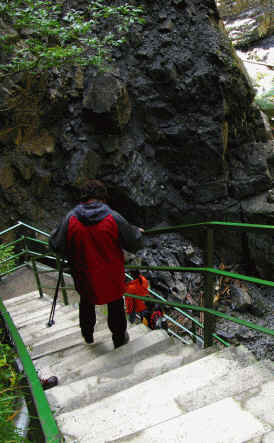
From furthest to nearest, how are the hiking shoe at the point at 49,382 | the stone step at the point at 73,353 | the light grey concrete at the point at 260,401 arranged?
the stone step at the point at 73,353
the hiking shoe at the point at 49,382
the light grey concrete at the point at 260,401

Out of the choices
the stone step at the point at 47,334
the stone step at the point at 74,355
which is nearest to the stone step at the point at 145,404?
the stone step at the point at 74,355

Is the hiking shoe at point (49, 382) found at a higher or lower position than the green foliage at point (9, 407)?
lower

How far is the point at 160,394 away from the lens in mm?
1583

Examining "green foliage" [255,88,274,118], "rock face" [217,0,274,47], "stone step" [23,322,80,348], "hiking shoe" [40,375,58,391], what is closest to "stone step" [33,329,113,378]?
"hiking shoe" [40,375,58,391]

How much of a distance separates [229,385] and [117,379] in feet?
2.50

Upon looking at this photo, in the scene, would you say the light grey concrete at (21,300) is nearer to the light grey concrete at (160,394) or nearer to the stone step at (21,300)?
the stone step at (21,300)

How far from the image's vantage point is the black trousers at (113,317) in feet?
8.17

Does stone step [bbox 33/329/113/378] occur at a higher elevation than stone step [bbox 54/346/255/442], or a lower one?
lower

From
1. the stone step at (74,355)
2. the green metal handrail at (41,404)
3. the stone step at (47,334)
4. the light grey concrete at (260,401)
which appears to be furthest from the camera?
the stone step at (47,334)

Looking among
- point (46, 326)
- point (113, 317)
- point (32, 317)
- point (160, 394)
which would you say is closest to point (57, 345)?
point (46, 326)

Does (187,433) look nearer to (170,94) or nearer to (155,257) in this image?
(155,257)

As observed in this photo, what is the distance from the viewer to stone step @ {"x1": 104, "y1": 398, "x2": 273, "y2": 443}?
118 centimetres

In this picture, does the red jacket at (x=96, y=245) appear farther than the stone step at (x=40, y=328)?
No

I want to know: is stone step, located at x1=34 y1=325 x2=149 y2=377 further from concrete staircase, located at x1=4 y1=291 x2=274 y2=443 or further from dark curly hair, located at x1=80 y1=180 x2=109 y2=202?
dark curly hair, located at x1=80 y1=180 x2=109 y2=202
